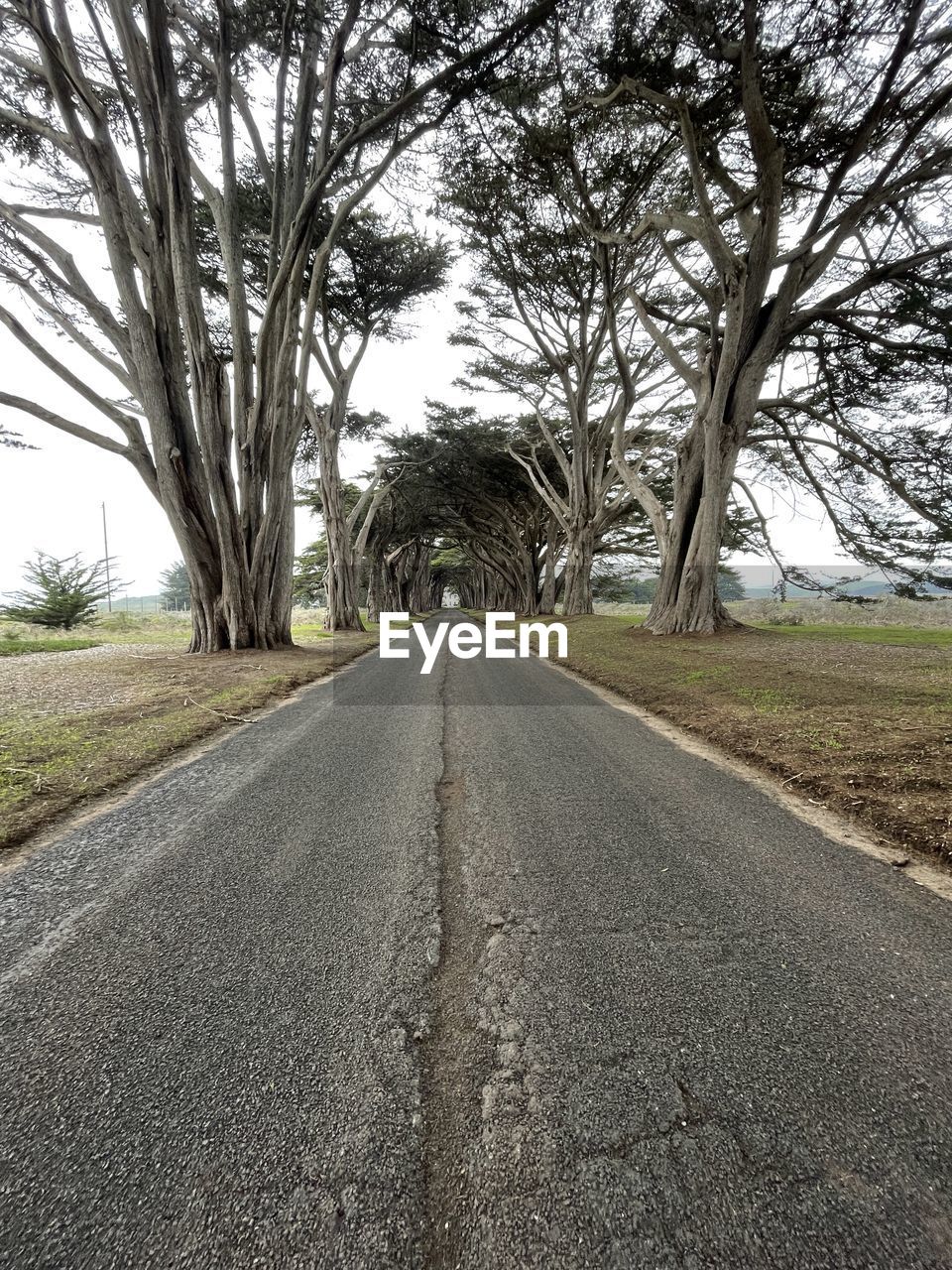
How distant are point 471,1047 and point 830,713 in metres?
4.14

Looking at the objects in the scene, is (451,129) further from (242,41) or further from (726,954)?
(726,954)

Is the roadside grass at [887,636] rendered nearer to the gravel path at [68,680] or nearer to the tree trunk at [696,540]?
the tree trunk at [696,540]

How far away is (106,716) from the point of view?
13.9 ft

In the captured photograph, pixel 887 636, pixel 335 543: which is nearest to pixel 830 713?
pixel 887 636

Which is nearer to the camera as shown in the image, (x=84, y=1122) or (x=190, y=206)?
(x=84, y=1122)

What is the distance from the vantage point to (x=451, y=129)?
8492 mm

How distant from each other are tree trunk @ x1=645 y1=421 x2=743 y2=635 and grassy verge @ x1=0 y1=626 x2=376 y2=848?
24.3 ft

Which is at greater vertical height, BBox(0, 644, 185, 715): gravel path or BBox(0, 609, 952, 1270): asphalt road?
BBox(0, 644, 185, 715): gravel path

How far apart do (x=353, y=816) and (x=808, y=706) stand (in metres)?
4.03

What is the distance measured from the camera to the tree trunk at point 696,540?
10164mm

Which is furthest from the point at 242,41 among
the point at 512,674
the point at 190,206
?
the point at 512,674

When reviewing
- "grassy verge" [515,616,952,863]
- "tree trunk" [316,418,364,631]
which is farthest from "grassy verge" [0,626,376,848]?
"tree trunk" [316,418,364,631]

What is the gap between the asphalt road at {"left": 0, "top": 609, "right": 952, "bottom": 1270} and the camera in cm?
84
